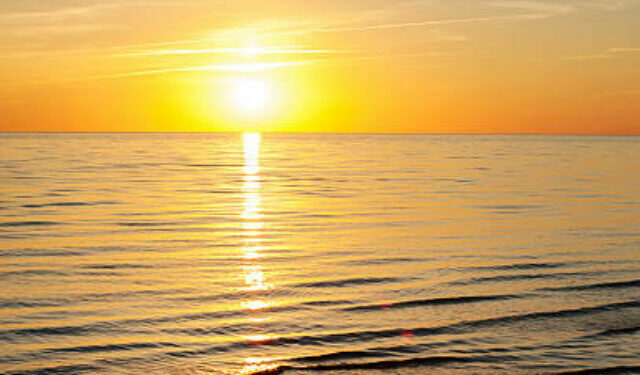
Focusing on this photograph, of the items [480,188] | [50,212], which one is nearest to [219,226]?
[50,212]

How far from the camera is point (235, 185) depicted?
130ft

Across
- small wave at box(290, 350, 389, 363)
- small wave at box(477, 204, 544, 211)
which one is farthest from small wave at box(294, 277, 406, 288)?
small wave at box(477, 204, 544, 211)

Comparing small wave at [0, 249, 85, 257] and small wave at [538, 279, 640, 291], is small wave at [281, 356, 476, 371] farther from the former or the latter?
small wave at [0, 249, 85, 257]

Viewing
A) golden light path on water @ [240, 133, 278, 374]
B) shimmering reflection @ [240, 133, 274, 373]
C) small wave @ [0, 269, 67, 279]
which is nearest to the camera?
golden light path on water @ [240, 133, 278, 374]

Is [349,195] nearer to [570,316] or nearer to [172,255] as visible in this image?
[172,255]

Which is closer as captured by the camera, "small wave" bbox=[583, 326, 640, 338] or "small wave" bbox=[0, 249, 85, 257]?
"small wave" bbox=[583, 326, 640, 338]

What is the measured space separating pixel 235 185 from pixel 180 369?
31279 millimetres

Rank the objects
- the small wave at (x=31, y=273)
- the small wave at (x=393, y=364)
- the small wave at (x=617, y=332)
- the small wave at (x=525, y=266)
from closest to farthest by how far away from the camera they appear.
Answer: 1. the small wave at (x=393, y=364)
2. the small wave at (x=617, y=332)
3. the small wave at (x=31, y=273)
4. the small wave at (x=525, y=266)

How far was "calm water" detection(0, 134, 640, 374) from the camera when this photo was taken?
9.14m

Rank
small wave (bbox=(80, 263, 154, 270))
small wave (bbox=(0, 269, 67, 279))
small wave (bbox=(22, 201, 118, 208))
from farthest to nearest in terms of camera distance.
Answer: small wave (bbox=(22, 201, 118, 208)) < small wave (bbox=(80, 263, 154, 270)) < small wave (bbox=(0, 269, 67, 279))

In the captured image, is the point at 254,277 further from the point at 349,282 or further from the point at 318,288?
the point at 349,282

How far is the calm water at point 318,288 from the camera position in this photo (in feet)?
30.0

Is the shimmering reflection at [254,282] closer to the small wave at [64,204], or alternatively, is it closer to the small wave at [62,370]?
the small wave at [62,370]

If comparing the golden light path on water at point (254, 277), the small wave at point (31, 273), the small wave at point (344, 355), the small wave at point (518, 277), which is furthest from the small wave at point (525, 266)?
the small wave at point (31, 273)
